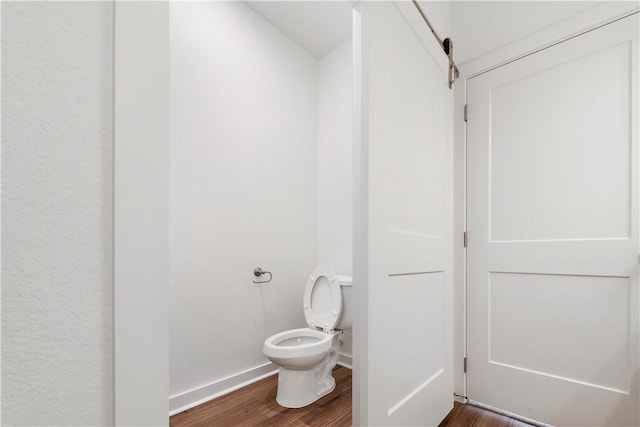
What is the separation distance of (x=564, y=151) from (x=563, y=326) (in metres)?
0.89

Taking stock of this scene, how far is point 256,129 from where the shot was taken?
2.22 metres

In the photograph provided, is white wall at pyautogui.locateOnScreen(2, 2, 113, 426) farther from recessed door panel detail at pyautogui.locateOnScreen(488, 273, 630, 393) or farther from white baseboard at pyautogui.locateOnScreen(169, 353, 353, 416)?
recessed door panel detail at pyautogui.locateOnScreen(488, 273, 630, 393)

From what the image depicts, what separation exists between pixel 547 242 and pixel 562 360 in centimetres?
59

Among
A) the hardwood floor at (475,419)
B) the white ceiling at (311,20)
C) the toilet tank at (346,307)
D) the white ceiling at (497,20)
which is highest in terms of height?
the white ceiling at (311,20)

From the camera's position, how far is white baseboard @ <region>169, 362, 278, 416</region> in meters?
1.72

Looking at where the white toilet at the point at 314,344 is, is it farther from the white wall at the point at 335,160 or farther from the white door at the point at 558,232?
the white door at the point at 558,232

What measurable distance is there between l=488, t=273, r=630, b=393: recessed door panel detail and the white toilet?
0.90 metres

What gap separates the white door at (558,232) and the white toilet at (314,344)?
31.9 inches

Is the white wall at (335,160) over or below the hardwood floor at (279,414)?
over

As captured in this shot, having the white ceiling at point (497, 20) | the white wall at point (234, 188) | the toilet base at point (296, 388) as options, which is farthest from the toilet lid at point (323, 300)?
the white ceiling at point (497, 20)

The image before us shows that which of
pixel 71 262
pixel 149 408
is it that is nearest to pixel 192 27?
pixel 71 262

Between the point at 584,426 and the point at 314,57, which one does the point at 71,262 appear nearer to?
the point at 584,426

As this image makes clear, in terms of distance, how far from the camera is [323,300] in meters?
2.17

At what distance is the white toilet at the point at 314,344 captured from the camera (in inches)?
68.1
